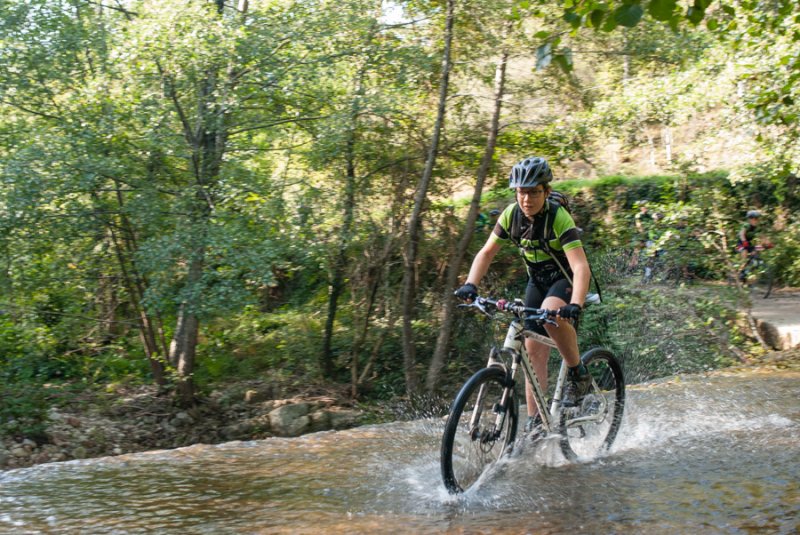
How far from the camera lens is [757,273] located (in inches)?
→ 500

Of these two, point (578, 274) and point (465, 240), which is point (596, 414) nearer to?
point (578, 274)

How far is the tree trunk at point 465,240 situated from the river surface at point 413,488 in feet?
15.6

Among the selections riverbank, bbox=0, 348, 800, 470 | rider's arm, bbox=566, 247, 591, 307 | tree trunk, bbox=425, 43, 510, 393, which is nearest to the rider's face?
rider's arm, bbox=566, 247, 591, 307

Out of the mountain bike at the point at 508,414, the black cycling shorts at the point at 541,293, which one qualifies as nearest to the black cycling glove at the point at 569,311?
the mountain bike at the point at 508,414

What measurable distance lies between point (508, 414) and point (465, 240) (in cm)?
665

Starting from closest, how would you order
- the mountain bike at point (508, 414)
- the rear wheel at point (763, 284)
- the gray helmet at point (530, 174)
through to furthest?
1. the mountain bike at point (508, 414)
2. the gray helmet at point (530, 174)
3. the rear wheel at point (763, 284)

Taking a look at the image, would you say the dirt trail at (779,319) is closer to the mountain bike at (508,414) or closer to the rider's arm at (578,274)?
the mountain bike at (508,414)

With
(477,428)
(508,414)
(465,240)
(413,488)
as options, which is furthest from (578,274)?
(465,240)

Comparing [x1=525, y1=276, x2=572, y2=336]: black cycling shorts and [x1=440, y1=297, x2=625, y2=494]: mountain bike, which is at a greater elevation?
[x1=525, y1=276, x2=572, y2=336]: black cycling shorts

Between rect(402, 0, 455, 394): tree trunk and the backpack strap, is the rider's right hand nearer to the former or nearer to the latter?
the backpack strap

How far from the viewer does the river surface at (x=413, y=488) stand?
4.12m

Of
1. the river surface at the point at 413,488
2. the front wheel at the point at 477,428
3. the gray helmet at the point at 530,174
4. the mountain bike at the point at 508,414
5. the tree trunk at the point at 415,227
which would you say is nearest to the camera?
the river surface at the point at 413,488

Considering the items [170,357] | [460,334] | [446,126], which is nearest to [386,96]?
[446,126]

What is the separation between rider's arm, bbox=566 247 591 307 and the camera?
15.8 ft
